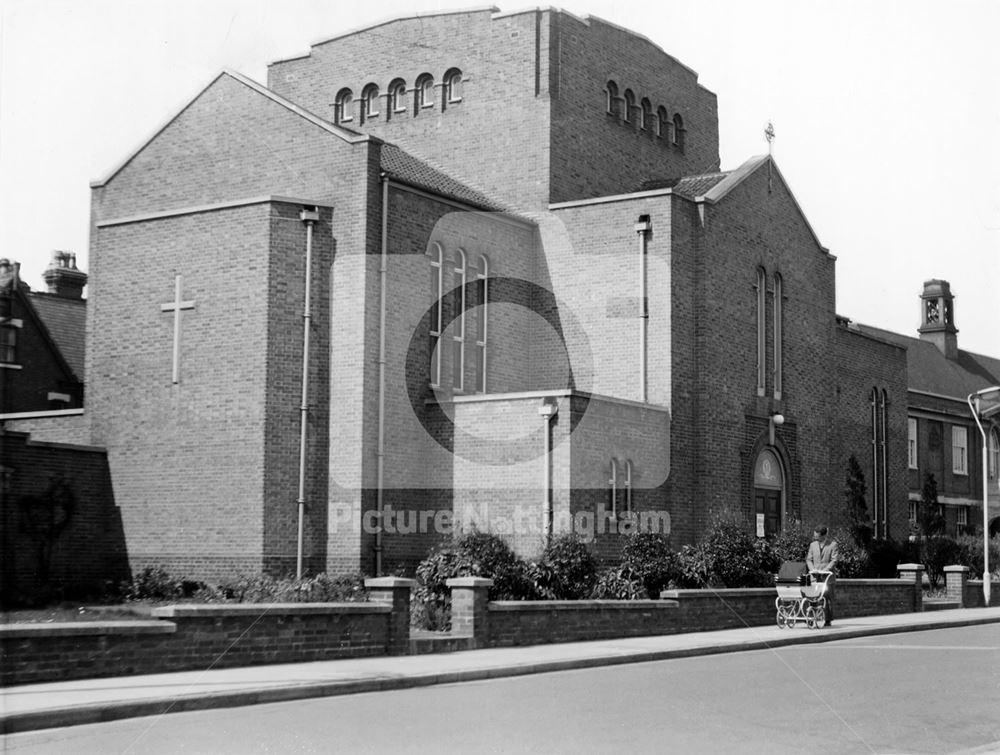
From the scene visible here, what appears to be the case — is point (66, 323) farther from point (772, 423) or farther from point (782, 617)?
point (782, 617)

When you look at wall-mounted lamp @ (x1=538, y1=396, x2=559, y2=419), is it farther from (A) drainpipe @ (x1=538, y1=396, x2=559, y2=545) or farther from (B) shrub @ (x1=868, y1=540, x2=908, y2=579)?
(B) shrub @ (x1=868, y1=540, x2=908, y2=579)

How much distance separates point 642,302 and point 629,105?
27.2ft

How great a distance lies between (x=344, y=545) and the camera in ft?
83.8

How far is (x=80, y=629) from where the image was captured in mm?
14156

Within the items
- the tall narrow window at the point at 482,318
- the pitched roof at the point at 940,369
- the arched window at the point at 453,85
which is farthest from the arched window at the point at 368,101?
the pitched roof at the point at 940,369

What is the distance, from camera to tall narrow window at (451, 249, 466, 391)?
2861 centimetres

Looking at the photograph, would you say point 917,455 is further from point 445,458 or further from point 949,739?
point 949,739

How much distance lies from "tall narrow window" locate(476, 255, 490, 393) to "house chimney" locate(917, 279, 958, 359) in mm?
41042

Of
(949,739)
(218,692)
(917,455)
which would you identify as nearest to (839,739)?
(949,739)

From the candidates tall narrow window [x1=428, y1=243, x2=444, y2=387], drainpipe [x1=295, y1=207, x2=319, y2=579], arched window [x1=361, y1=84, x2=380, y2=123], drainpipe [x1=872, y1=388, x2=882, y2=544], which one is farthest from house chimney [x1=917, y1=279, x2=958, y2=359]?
drainpipe [x1=295, y1=207, x2=319, y2=579]

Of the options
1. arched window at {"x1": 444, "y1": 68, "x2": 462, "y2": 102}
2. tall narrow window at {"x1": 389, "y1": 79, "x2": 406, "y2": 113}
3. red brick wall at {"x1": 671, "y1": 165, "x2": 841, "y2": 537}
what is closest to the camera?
red brick wall at {"x1": 671, "y1": 165, "x2": 841, "y2": 537}

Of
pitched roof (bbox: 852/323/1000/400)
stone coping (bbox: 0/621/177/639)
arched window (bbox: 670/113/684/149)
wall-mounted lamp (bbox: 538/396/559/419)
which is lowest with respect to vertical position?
stone coping (bbox: 0/621/177/639)

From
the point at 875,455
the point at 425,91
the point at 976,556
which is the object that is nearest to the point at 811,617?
the point at 425,91

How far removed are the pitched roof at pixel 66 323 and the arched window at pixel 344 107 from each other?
8921 millimetres
